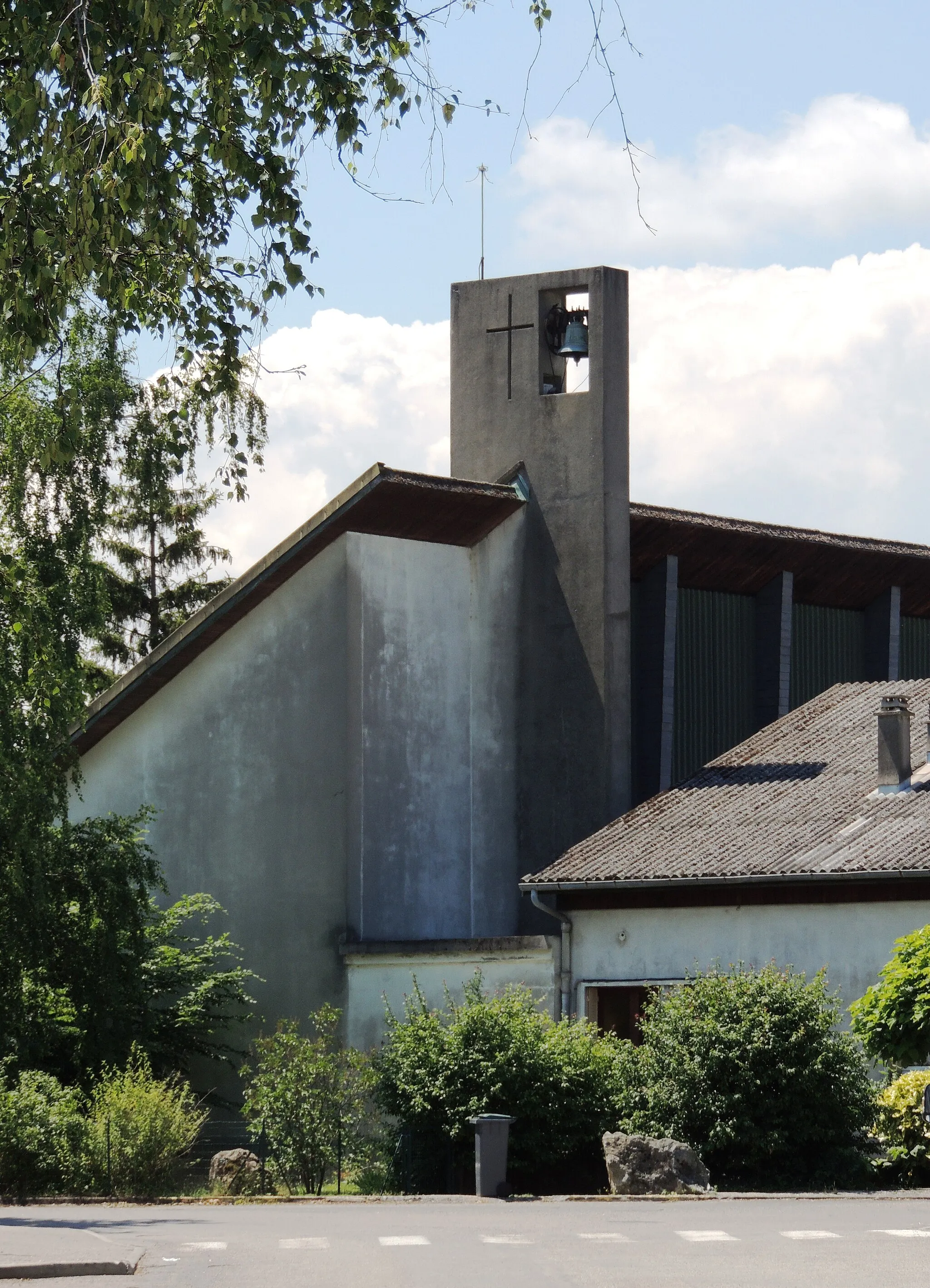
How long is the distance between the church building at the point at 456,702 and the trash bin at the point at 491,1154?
7237 millimetres

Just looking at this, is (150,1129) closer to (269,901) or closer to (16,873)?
(16,873)

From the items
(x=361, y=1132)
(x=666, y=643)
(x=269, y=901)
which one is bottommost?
(x=361, y=1132)

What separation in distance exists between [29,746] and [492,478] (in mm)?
11294

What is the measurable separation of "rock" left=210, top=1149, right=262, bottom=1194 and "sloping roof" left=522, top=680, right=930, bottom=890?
625cm

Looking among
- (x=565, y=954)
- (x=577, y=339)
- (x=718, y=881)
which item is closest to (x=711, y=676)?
(x=577, y=339)

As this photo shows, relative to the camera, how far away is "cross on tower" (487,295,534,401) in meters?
32.8

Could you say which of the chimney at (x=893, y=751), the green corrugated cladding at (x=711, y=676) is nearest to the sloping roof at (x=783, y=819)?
the chimney at (x=893, y=751)

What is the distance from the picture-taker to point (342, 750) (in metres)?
30.4

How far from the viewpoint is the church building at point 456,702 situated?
98.4 feet

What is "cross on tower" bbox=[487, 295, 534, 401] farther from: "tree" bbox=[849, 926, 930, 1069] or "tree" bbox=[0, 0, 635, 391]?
"tree" bbox=[0, 0, 635, 391]

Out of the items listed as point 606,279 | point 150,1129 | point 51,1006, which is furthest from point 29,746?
point 606,279

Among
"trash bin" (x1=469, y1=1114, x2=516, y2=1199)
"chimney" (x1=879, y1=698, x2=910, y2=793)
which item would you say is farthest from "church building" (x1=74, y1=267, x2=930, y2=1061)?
"trash bin" (x1=469, y1=1114, x2=516, y2=1199)

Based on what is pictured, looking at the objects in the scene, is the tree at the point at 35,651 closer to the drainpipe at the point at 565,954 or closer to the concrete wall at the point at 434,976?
the concrete wall at the point at 434,976

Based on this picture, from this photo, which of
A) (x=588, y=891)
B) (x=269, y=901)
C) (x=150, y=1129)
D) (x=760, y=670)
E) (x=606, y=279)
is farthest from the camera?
(x=760, y=670)
